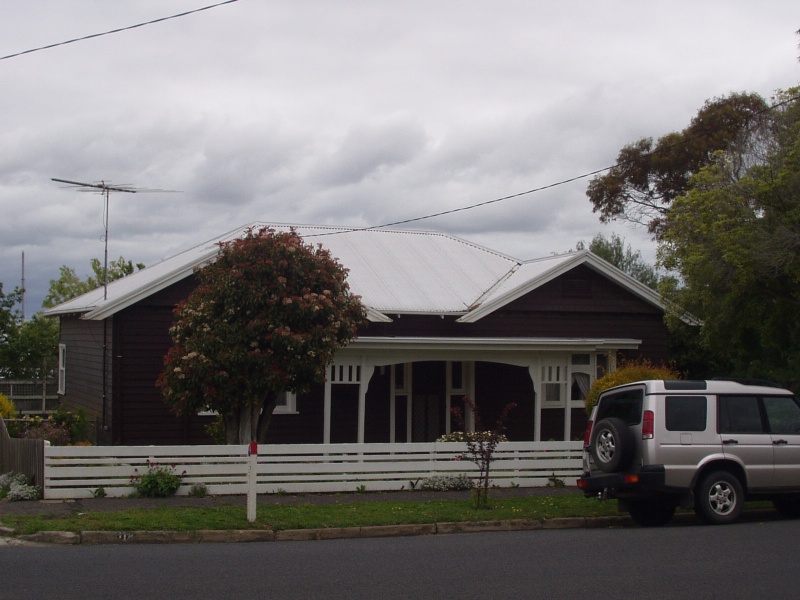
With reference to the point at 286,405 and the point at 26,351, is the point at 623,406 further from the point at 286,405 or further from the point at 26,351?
the point at 26,351

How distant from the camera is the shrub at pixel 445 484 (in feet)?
53.4

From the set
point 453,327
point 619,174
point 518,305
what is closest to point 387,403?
point 453,327

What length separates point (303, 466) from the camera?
15781 millimetres

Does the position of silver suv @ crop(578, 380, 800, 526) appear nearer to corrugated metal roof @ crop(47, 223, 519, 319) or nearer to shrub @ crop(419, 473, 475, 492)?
shrub @ crop(419, 473, 475, 492)

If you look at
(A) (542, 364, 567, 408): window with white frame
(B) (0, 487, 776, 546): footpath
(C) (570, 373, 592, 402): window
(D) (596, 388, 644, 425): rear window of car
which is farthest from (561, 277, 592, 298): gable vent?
(D) (596, 388, 644, 425): rear window of car

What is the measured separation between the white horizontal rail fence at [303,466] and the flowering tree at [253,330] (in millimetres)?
1397

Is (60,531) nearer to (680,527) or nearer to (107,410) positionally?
(680,527)

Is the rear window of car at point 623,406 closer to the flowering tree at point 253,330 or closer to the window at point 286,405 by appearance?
the flowering tree at point 253,330

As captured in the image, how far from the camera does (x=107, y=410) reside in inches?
839

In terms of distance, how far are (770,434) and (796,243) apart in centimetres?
530

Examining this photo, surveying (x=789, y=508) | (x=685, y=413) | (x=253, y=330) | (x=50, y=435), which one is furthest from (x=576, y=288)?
(x=50, y=435)

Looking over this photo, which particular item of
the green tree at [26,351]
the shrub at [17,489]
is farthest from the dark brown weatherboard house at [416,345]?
the green tree at [26,351]

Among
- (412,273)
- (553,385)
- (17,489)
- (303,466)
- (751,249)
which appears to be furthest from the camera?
(412,273)

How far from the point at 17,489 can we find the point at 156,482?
2013mm
